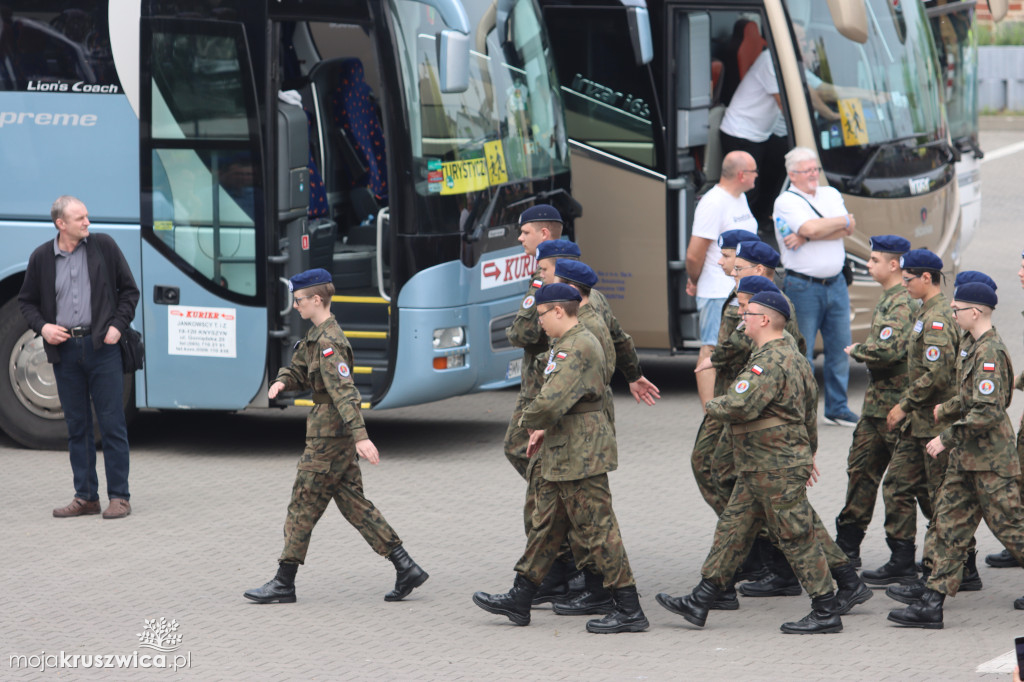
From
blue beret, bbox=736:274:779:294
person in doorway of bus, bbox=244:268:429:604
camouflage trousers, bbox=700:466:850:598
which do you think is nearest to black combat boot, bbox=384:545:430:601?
person in doorway of bus, bbox=244:268:429:604

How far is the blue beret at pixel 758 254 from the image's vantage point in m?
7.40

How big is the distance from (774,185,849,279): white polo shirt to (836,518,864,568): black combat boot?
11.0 ft

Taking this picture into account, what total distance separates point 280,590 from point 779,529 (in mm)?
2370

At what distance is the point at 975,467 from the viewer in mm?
6738

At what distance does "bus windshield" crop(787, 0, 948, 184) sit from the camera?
37.7 ft

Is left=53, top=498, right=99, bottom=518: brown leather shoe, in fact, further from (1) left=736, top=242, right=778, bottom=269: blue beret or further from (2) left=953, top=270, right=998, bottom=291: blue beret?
(2) left=953, top=270, right=998, bottom=291: blue beret

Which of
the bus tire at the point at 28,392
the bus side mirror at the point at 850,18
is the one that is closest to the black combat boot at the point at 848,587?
the bus side mirror at the point at 850,18

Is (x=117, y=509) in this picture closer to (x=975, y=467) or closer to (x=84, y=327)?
(x=84, y=327)

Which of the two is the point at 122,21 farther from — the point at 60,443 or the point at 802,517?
the point at 802,517

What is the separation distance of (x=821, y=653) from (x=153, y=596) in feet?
10.4

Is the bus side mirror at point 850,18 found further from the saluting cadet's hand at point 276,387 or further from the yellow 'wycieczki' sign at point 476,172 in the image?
the saluting cadet's hand at point 276,387

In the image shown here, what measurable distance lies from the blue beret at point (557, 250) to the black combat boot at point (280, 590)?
190 cm

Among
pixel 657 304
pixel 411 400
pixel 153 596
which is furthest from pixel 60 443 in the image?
pixel 657 304

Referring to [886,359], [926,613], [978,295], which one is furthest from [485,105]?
[926,613]
